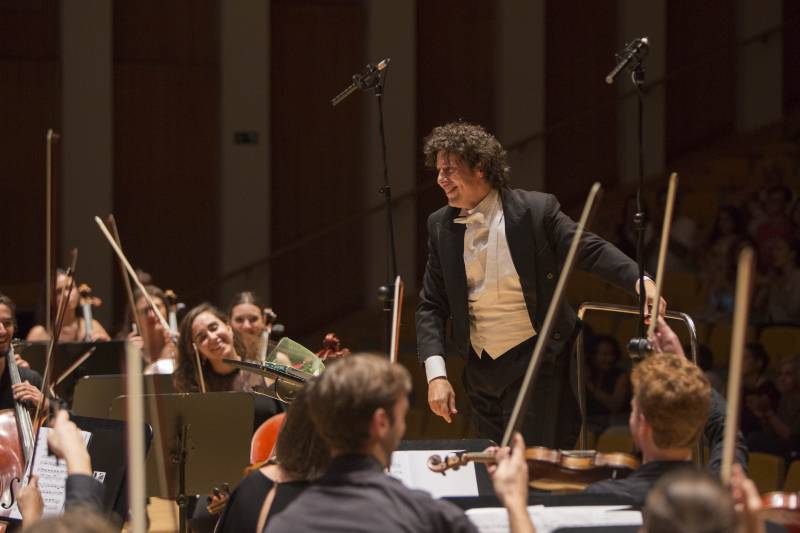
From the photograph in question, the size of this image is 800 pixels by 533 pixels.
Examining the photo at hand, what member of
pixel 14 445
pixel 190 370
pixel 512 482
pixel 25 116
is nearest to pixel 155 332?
pixel 190 370

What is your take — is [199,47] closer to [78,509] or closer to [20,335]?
[20,335]

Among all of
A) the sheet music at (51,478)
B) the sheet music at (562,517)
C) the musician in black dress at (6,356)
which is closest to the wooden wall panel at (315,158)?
the musician in black dress at (6,356)

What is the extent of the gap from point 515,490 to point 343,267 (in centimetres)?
639

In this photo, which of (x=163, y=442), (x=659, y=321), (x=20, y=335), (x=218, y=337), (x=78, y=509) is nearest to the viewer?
(x=78, y=509)

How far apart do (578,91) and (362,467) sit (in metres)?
7.01

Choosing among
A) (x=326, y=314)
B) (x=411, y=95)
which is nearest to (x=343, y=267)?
(x=326, y=314)

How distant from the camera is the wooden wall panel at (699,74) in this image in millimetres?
8844

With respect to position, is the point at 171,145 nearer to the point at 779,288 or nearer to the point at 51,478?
the point at 779,288

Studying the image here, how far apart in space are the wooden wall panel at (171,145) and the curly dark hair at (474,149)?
15.5 ft

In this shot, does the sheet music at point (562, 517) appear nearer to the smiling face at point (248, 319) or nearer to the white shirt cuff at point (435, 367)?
the white shirt cuff at point (435, 367)

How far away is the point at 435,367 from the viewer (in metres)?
3.52

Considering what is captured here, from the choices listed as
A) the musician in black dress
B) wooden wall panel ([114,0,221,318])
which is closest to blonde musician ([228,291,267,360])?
the musician in black dress

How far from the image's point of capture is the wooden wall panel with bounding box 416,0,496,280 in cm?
842

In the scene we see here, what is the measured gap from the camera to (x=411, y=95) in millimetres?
8125
